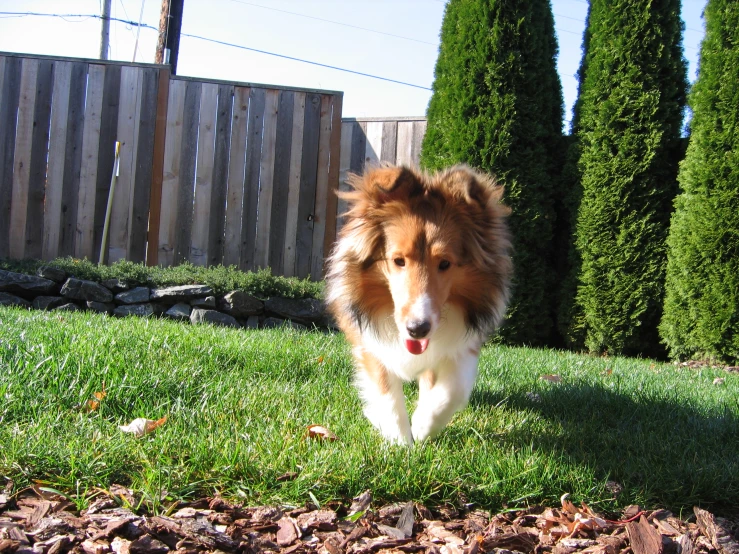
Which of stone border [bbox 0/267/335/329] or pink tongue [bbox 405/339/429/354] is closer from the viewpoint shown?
pink tongue [bbox 405/339/429/354]

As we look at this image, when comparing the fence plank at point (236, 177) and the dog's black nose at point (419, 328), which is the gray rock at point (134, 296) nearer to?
the fence plank at point (236, 177)

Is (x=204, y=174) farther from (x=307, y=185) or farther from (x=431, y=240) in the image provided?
(x=431, y=240)

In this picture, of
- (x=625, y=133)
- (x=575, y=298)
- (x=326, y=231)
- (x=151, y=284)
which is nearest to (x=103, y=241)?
(x=151, y=284)

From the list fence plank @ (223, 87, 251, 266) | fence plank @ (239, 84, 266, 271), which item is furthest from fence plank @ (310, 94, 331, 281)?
fence plank @ (223, 87, 251, 266)

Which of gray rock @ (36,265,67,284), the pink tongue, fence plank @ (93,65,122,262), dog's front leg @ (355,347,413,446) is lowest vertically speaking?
dog's front leg @ (355,347,413,446)

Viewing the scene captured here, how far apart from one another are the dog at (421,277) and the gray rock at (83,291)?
13.7 feet

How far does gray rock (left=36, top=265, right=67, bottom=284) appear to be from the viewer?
21.1 feet

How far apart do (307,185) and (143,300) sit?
2.81 metres

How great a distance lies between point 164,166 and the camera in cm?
798

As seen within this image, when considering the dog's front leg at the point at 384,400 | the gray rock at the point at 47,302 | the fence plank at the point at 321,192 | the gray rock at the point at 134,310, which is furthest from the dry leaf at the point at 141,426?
the fence plank at the point at 321,192

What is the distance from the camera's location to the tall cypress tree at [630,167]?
6605 millimetres

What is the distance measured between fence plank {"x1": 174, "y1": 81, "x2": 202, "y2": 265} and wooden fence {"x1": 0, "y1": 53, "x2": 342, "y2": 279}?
0.01m

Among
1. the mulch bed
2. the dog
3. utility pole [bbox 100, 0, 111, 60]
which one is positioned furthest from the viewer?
utility pole [bbox 100, 0, 111, 60]

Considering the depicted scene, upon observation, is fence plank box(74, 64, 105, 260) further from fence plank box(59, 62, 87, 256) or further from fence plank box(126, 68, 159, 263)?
fence plank box(126, 68, 159, 263)
